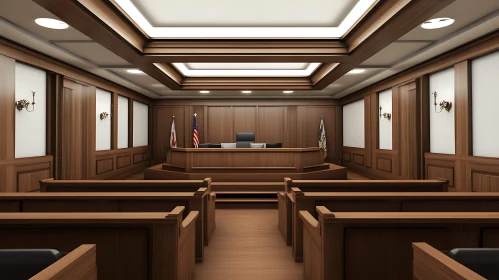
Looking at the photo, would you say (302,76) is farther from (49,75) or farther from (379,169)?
(49,75)

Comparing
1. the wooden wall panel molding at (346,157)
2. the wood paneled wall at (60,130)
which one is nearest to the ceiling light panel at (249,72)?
the wood paneled wall at (60,130)

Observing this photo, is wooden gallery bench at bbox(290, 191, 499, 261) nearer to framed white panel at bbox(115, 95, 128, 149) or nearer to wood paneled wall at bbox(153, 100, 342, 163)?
framed white panel at bbox(115, 95, 128, 149)

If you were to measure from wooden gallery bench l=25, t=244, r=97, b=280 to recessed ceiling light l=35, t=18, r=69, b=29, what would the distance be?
3502mm

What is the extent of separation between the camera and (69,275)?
3.11ft

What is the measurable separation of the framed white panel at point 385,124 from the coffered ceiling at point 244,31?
3.08 feet

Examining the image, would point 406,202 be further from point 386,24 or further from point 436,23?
point 436,23

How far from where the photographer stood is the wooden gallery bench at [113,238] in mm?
1531

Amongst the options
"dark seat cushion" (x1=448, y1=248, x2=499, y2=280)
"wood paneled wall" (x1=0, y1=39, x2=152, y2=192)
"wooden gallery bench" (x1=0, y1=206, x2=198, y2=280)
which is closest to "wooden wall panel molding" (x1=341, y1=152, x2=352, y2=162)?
"wood paneled wall" (x1=0, y1=39, x2=152, y2=192)

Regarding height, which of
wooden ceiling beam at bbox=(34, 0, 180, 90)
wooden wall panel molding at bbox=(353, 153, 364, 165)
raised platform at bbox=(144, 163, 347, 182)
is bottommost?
raised platform at bbox=(144, 163, 347, 182)

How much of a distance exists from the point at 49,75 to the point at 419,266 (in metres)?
5.95

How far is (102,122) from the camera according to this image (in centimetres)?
707

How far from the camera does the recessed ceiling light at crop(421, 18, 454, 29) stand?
361 cm

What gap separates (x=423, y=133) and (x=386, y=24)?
2.82 metres

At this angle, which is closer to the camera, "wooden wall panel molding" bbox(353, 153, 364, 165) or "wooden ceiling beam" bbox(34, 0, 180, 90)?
"wooden ceiling beam" bbox(34, 0, 180, 90)
